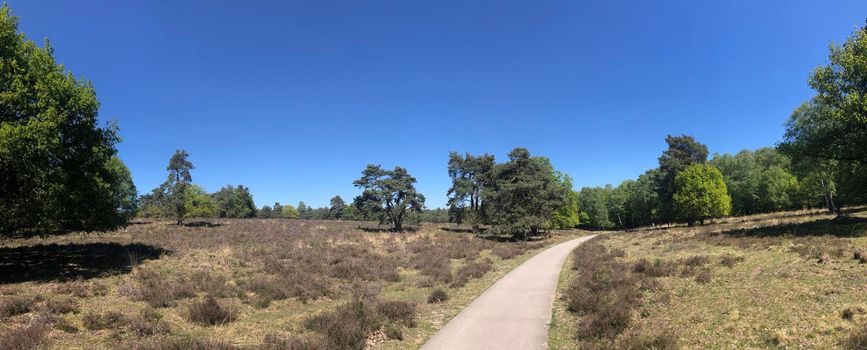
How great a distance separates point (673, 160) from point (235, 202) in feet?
365

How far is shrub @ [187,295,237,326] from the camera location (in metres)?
10.7

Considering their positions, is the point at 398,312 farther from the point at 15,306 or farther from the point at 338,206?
the point at 338,206

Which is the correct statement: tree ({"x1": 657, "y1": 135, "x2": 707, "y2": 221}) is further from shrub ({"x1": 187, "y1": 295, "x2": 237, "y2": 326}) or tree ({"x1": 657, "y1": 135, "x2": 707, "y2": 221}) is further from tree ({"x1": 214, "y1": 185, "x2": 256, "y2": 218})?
tree ({"x1": 214, "y1": 185, "x2": 256, "y2": 218})

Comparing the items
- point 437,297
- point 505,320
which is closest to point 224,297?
point 437,297

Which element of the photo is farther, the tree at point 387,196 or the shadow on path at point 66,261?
the tree at point 387,196

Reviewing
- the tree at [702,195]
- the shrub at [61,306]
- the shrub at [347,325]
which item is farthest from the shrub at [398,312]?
the tree at [702,195]

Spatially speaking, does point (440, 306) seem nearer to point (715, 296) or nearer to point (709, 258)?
point (715, 296)

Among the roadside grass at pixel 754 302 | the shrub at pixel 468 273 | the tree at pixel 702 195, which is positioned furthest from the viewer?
the tree at pixel 702 195

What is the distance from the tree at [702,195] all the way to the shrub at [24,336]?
6190 cm

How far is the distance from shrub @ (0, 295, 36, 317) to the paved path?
11.3 meters

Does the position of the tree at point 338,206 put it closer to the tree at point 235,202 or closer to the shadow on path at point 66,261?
the tree at point 235,202

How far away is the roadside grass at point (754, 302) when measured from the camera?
7.41 m

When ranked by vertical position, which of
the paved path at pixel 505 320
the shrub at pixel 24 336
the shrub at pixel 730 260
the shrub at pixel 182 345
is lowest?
the paved path at pixel 505 320

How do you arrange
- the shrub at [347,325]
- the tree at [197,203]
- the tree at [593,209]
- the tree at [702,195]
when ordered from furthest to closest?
the tree at [593,209]
the tree at [702,195]
the tree at [197,203]
the shrub at [347,325]
